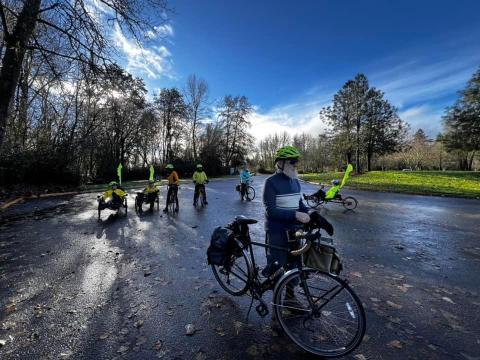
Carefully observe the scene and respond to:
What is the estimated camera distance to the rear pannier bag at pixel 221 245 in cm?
360

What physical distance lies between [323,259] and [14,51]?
10285 millimetres

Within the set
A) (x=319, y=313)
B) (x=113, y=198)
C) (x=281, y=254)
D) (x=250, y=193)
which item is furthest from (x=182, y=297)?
(x=250, y=193)

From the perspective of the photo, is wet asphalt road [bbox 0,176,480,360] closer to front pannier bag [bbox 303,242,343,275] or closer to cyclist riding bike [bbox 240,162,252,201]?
front pannier bag [bbox 303,242,343,275]

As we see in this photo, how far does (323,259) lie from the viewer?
2699 millimetres

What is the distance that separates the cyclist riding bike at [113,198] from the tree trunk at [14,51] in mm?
3594

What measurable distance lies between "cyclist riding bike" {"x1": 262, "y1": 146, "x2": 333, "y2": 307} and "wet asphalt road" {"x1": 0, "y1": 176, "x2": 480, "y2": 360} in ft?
2.71

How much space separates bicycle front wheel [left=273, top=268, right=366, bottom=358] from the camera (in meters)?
2.57

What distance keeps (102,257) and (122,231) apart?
2252 mm

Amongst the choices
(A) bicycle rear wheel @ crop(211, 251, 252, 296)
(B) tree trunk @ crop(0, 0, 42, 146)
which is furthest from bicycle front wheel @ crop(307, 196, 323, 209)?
(B) tree trunk @ crop(0, 0, 42, 146)

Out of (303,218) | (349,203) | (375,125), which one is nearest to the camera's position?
(303,218)

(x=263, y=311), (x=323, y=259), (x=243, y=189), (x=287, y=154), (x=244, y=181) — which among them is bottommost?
(x=263, y=311)

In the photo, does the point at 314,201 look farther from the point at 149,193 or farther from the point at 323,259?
the point at 323,259

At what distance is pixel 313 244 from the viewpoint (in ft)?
8.94

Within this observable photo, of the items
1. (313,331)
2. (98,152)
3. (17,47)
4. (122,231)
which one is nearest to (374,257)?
(313,331)
